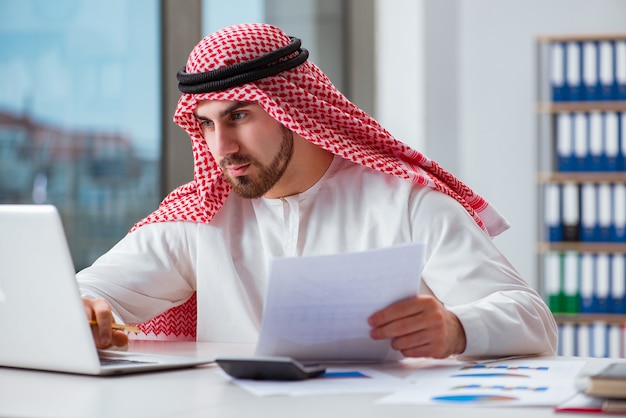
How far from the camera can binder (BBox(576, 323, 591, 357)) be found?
531 centimetres

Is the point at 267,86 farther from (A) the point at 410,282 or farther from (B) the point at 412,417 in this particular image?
(B) the point at 412,417

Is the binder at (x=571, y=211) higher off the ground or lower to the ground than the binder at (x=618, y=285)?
higher

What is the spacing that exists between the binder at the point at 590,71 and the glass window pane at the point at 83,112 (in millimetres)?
2718

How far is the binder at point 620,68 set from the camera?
5227 millimetres

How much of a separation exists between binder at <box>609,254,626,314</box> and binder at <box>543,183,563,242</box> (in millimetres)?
317

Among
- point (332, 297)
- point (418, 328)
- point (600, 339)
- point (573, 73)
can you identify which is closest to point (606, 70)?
point (573, 73)

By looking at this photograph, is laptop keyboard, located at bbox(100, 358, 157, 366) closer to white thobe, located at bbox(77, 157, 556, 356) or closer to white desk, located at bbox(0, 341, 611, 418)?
white desk, located at bbox(0, 341, 611, 418)

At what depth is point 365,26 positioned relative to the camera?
5352 millimetres

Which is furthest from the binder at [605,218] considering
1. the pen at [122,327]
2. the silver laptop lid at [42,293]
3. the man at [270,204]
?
the silver laptop lid at [42,293]

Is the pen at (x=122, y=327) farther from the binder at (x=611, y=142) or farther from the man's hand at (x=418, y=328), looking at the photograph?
the binder at (x=611, y=142)

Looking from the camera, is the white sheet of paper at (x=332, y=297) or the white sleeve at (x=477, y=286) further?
the white sleeve at (x=477, y=286)

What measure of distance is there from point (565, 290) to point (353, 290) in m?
4.18

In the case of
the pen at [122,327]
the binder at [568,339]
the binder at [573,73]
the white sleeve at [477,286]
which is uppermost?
the binder at [573,73]

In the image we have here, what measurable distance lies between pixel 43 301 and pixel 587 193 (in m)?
4.32
